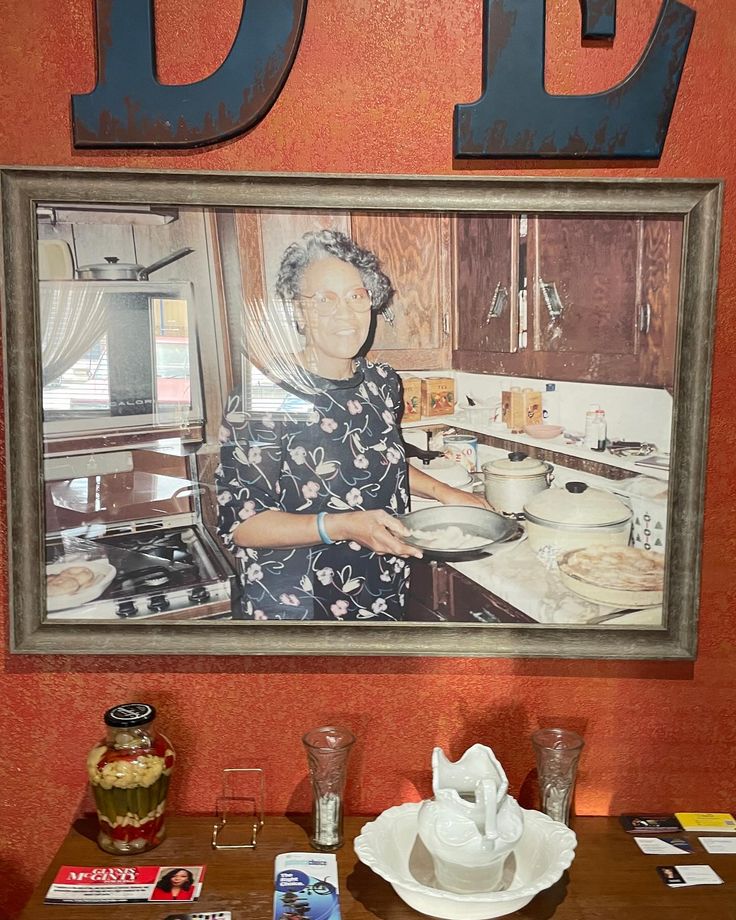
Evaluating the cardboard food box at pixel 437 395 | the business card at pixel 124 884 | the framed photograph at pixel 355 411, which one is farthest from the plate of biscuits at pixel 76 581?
the cardboard food box at pixel 437 395

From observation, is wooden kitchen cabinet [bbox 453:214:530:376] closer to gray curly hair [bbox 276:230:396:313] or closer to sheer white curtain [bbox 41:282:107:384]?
gray curly hair [bbox 276:230:396:313]

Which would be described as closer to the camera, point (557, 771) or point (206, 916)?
point (206, 916)

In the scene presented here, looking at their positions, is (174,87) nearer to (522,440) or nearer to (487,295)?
(487,295)

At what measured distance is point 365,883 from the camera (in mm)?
1452

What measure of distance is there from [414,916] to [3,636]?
97cm

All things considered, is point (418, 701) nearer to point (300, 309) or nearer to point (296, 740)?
point (296, 740)

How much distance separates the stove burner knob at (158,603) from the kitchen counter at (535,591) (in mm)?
584

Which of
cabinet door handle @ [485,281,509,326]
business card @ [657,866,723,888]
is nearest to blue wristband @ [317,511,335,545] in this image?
cabinet door handle @ [485,281,509,326]

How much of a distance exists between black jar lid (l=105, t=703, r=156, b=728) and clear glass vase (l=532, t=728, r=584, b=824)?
753 millimetres

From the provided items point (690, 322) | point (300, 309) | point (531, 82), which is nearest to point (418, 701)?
point (300, 309)

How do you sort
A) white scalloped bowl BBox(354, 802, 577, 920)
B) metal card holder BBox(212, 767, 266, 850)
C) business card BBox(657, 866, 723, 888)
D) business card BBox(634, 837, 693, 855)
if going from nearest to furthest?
white scalloped bowl BBox(354, 802, 577, 920)
business card BBox(657, 866, 723, 888)
business card BBox(634, 837, 693, 855)
metal card holder BBox(212, 767, 266, 850)

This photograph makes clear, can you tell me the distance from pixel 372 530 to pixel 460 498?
19 cm

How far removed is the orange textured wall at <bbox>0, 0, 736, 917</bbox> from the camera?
156 cm

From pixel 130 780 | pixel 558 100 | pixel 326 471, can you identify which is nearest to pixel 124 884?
pixel 130 780
